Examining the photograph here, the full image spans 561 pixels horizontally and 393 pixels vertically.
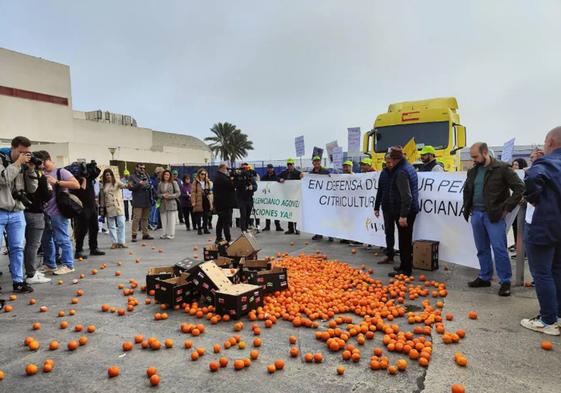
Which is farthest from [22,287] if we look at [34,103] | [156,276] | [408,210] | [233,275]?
[34,103]

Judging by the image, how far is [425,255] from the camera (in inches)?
251

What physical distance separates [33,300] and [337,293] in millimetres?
4188

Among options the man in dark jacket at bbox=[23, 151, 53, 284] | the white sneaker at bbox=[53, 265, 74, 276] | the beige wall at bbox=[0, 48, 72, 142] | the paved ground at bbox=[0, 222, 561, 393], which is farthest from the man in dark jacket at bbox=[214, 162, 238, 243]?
the beige wall at bbox=[0, 48, 72, 142]

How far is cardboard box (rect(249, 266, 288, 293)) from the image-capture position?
5016 millimetres

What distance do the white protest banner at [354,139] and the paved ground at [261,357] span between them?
10.6 m

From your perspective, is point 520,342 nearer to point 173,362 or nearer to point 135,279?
point 173,362

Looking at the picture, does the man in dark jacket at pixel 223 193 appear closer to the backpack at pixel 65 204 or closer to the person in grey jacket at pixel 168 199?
the person in grey jacket at pixel 168 199

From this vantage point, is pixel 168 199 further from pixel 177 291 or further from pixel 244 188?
pixel 177 291

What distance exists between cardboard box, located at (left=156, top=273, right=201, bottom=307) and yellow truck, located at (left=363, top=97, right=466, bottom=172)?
8.51m

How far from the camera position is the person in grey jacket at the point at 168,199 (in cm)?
1049

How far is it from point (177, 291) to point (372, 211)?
194 inches

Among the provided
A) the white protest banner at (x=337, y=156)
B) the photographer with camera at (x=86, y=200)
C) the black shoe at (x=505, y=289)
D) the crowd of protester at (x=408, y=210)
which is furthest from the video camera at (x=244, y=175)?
the black shoe at (x=505, y=289)

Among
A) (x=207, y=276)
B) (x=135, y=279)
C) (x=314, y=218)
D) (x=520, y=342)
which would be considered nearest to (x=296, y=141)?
(x=314, y=218)

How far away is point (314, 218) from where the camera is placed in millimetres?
9883
